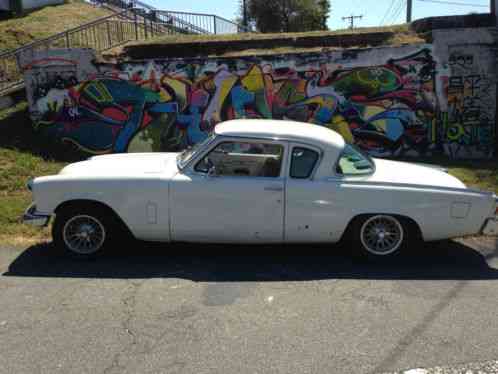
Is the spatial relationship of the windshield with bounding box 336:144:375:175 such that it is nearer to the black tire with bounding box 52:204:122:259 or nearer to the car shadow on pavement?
the car shadow on pavement

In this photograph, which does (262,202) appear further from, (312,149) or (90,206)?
(90,206)

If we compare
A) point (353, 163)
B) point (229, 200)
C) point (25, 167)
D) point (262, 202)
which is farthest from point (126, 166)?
point (25, 167)

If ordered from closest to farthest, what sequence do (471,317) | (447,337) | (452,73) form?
(447,337) → (471,317) → (452,73)

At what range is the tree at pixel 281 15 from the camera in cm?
4094

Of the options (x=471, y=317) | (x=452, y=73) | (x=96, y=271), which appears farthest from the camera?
(x=452, y=73)

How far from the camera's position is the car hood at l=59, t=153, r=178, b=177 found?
16.7 feet

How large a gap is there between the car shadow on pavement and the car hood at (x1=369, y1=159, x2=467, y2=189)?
83cm

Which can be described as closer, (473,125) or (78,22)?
(473,125)

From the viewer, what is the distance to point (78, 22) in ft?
60.8

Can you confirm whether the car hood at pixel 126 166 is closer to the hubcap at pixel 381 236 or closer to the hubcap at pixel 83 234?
the hubcap at pixel 83 234

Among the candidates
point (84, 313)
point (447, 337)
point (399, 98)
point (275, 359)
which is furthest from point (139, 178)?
point (399, 98)

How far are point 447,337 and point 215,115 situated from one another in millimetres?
7730

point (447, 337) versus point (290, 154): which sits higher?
point (290, 154)

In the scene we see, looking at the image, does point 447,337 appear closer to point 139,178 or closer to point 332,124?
point 139,178
